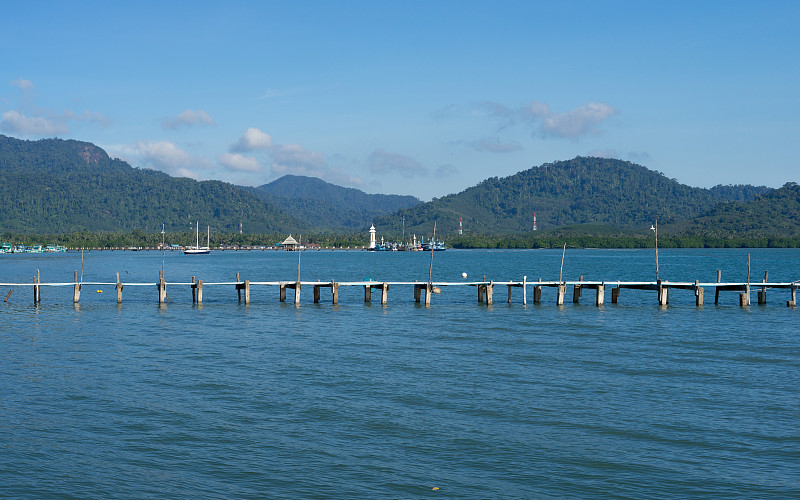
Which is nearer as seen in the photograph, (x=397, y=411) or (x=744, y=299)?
(x=397, y=411)

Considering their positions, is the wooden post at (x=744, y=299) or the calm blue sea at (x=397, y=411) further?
the wooden post at (x=744, y=299)

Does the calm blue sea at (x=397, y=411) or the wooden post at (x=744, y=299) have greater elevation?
the wooden post at (x=744, y=299)

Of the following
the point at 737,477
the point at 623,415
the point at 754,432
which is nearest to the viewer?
the point at 737,477

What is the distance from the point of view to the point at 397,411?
25.4 meters

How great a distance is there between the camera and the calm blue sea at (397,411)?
19172mm

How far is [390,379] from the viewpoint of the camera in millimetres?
30531

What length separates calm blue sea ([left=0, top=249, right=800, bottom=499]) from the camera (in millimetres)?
19172

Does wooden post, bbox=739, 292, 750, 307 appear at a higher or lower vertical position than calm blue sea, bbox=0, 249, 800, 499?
higher

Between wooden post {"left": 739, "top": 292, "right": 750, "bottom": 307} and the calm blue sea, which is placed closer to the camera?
the calm blue sea

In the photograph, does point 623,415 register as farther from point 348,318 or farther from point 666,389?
point 348,318

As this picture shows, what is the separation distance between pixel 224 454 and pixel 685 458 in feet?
43.7

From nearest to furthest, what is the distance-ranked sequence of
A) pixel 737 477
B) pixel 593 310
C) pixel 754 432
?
pixel 737 477
pixel 754 432
pixel 593 310

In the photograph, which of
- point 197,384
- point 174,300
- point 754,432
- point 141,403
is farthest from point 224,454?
point 174,300

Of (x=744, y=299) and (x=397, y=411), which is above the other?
(x=744, y=299)
